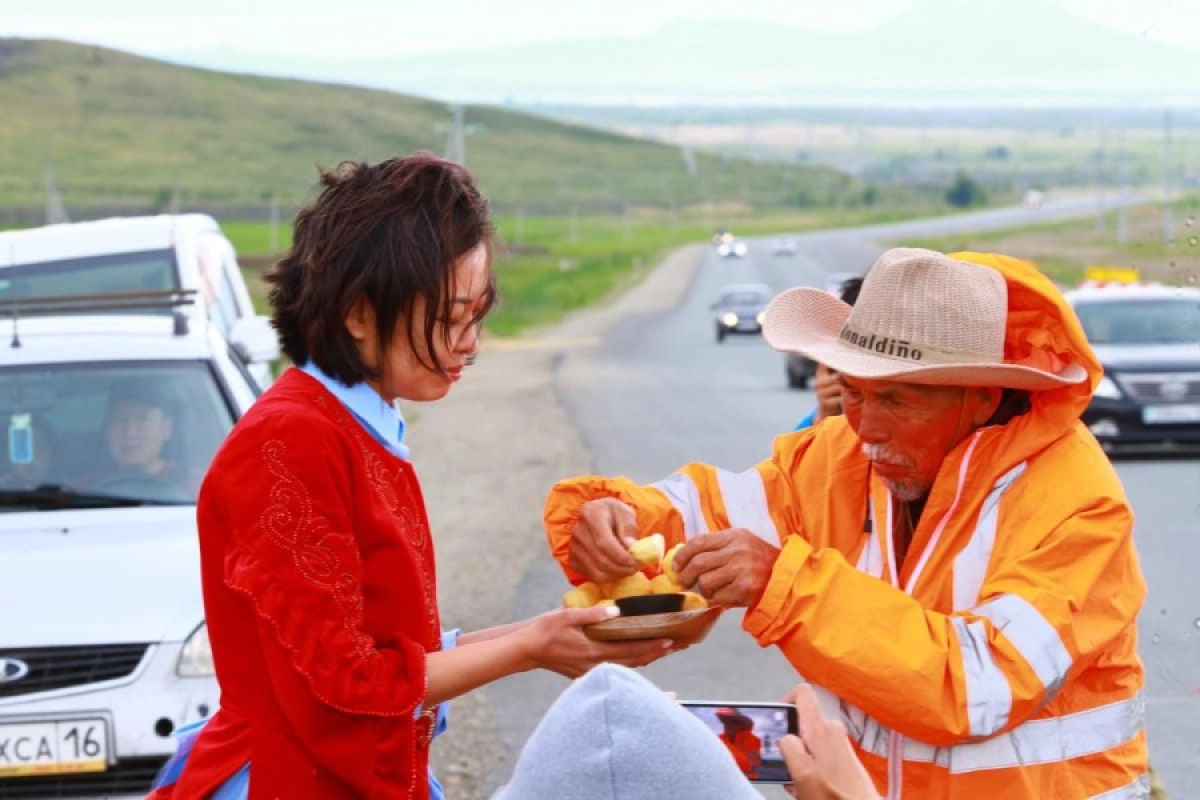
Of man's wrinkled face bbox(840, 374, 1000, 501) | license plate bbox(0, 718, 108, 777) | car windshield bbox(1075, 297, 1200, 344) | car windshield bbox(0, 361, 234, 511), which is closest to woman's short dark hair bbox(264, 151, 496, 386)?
man's wrinkled face bbox(840, 374, 1000, 501)

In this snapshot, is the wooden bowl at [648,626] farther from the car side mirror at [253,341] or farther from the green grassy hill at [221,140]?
the green grassy hill at [221,140]

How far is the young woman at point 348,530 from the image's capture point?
265cm

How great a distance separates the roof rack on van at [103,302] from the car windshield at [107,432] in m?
0.28

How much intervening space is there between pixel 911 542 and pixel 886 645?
393 mm

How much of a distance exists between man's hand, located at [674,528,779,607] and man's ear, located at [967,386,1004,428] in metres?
0.47

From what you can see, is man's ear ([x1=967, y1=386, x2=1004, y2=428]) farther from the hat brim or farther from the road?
the road

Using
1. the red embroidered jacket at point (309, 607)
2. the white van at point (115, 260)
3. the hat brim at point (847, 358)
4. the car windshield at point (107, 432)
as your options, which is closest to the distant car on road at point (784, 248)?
the white van at point (115, 260)

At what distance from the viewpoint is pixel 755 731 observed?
2.81 meters

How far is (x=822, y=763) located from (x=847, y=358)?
881 mm

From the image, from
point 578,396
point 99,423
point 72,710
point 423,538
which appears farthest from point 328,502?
point 578,396

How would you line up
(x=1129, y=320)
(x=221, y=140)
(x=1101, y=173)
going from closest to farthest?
(x=1129, y=320) < (x=1101, y=173) < (x=221, y=140)

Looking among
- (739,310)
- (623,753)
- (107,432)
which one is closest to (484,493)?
(107,432)

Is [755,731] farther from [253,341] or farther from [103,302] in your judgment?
[103,302]

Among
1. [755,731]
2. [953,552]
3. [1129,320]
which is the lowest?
[1129,320]
